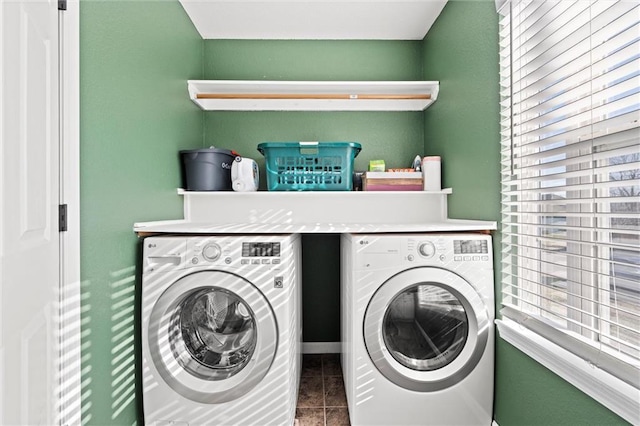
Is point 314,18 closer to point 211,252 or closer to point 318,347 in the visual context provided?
point 211,252

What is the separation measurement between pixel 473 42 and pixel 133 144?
1737mm

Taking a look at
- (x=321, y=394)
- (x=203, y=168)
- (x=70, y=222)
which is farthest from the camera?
(x=203, y=168)

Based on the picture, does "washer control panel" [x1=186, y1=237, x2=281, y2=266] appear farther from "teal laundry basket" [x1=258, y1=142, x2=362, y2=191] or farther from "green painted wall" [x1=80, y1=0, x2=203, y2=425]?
"teal laundry basket" [x1=258, y1=142, x2=362, y2=191]

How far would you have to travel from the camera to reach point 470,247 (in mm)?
1646

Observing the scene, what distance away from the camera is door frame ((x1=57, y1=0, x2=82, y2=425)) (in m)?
1.21

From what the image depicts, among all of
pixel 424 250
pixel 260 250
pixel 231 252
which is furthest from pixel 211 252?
pixel 424 250

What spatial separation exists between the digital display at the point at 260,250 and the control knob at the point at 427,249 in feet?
2.20

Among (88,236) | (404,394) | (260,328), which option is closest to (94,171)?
(88,236)

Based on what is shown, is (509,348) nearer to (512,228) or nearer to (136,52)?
(512,228)

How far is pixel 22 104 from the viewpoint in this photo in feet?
3.39

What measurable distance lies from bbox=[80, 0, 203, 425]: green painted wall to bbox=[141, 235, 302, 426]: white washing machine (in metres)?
0.10

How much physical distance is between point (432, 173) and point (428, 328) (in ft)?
3.27

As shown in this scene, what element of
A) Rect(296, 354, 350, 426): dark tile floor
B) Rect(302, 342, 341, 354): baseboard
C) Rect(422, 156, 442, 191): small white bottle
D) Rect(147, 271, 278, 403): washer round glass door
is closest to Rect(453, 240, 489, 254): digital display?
Rect(422, 156, 442, 191): small white bottle

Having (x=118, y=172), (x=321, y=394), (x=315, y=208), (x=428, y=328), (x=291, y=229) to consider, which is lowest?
(x=321, y=394)
